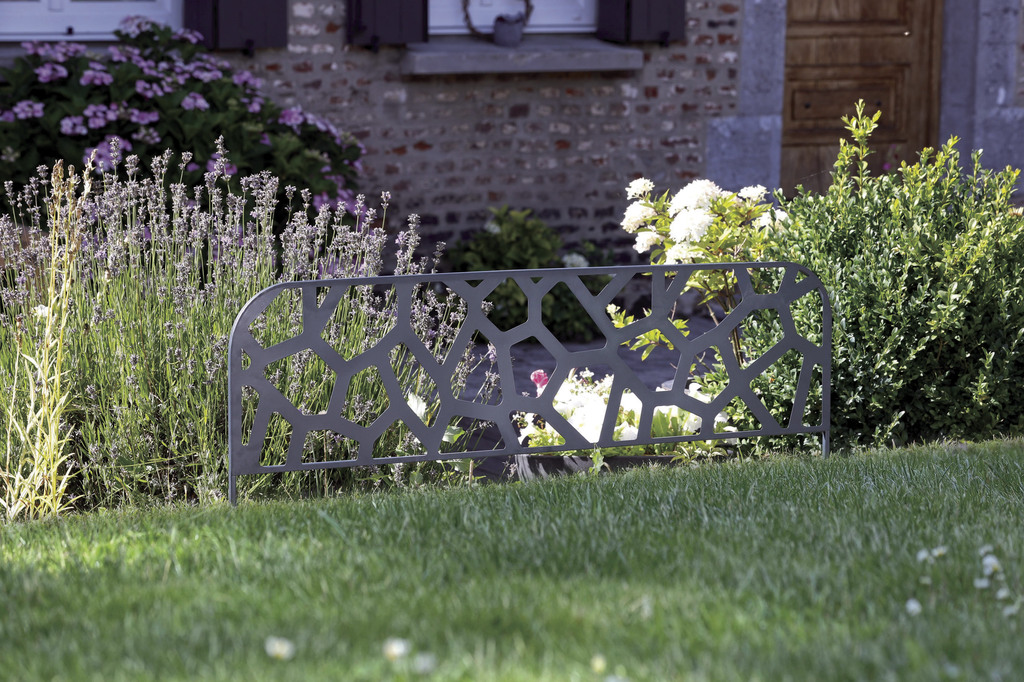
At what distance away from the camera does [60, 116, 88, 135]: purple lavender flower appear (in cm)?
575

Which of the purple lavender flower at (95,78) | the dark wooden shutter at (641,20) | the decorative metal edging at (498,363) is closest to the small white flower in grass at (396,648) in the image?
the decorative metal edging at (498,363)

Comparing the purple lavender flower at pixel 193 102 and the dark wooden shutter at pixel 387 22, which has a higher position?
the dark wooden shutter at pixel 387 22

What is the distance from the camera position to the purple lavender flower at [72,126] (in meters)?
5.75

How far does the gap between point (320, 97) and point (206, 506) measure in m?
4.07

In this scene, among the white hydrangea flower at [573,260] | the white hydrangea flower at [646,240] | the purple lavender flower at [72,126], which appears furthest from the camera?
the white hydrangea flower at [573,260]

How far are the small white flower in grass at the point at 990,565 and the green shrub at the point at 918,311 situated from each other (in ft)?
4.95

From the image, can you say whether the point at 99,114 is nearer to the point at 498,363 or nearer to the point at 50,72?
the point at 50,72

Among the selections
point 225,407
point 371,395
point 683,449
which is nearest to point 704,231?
point 683,449

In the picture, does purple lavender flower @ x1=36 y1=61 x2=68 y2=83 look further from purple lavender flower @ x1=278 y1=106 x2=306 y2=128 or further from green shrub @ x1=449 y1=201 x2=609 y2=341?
green shrub @ x1=449 y1=201 x2=609 y2=341

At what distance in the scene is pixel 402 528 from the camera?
2.84m

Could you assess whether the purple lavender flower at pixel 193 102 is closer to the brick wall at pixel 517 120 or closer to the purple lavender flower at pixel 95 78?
the purple lavender flower at pixel 95 78

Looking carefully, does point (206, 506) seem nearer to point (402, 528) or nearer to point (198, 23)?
point (402, 528)

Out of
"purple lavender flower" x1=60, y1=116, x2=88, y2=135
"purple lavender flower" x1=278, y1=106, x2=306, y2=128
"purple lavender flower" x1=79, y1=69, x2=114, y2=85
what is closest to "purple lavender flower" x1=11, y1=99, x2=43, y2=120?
"purple lavender flower" x1=60, y1=116, x2=88, y2=135

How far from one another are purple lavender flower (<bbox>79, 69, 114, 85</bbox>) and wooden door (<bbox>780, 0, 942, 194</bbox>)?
4.40m
